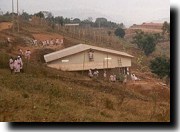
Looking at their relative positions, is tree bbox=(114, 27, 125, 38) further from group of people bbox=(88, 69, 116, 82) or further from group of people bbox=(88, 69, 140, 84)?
group of people bbox=(88, 69, 116, 82)

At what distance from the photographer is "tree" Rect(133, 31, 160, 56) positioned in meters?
28.7

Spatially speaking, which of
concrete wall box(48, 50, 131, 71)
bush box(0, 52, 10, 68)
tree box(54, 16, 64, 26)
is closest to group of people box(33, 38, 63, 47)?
concrete wall box(48, 50, 131, 71)

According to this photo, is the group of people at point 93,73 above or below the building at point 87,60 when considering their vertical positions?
below

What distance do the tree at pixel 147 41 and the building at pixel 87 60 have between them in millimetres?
12183

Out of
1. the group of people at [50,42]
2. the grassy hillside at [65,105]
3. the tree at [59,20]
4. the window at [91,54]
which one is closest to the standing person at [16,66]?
the grassy hillside at [65,105]

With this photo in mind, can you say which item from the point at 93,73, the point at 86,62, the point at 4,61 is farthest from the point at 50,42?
the point at 4,61

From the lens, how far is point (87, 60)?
16312 millimetres

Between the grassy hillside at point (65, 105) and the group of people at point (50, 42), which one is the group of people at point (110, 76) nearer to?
the grassy hillside at point (65, 105)

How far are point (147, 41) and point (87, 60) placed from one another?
14527 millimetres

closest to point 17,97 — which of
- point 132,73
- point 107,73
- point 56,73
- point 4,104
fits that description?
point 4,104

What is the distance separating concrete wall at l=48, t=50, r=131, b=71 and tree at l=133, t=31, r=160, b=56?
479 inches

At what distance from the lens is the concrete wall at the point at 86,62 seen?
15500mm

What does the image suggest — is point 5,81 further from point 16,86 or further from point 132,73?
point 132,73

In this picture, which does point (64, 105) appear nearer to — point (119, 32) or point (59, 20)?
point (59, 20)
